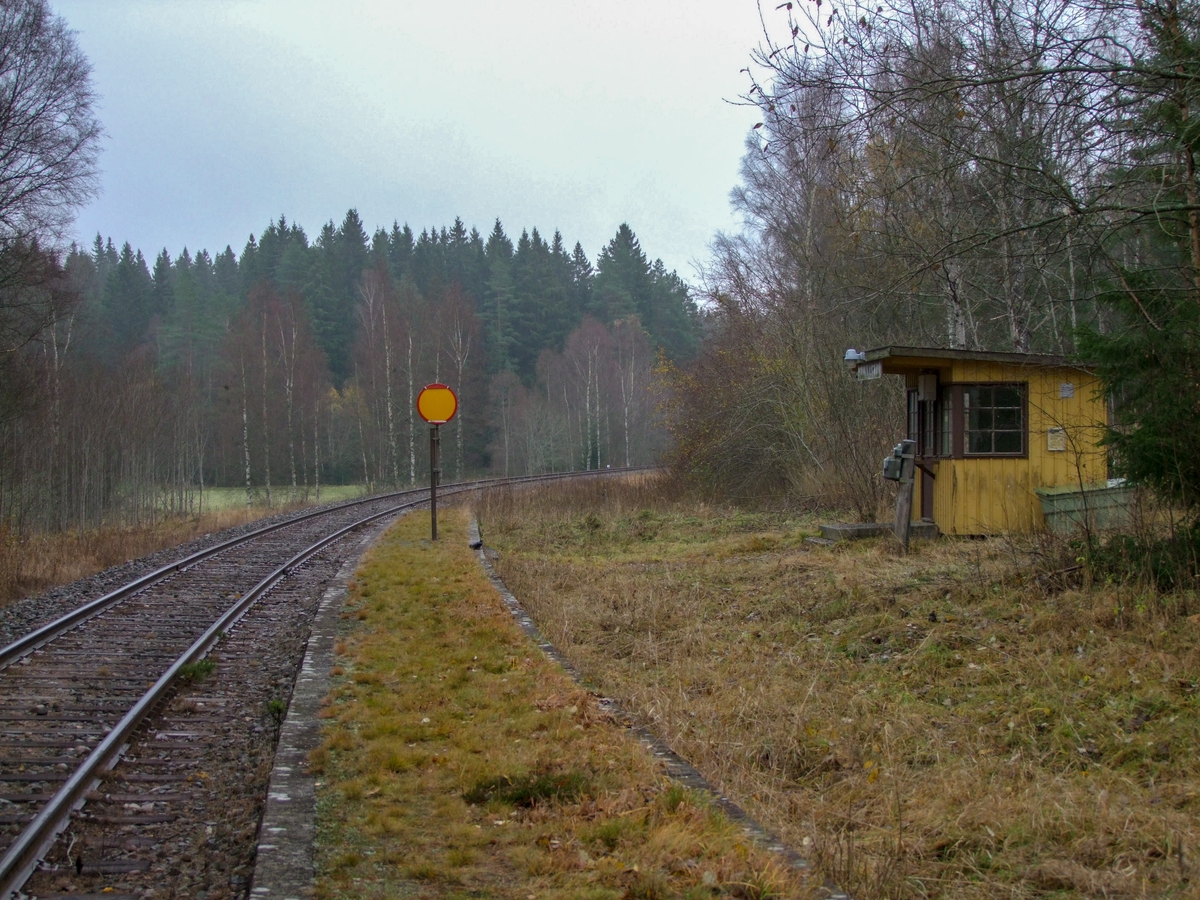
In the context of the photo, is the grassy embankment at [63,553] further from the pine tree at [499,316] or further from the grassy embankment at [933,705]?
the pine tree at [499,316]

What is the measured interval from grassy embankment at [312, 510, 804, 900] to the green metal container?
7088mm

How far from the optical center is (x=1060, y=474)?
13656 mm

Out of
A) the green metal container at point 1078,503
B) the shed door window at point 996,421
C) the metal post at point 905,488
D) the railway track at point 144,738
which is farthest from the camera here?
the shed door window at point 996,421

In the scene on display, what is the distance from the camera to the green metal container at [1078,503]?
36.0 feet

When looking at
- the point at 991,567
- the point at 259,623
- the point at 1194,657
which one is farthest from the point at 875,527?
the point at 259,623

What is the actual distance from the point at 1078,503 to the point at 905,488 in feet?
6.85

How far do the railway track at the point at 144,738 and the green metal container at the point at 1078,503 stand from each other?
338 inches

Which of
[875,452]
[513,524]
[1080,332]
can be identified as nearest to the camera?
[1080,332]

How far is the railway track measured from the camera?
3957 mm

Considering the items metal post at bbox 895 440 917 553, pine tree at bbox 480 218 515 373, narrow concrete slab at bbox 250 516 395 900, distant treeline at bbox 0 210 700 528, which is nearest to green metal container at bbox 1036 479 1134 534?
metal post at bbox 895 440 917 553

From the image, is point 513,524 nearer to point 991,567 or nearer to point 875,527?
point 875,527

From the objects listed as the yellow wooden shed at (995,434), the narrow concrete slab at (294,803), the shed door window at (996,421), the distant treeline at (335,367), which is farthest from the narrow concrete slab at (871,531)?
the distant treeline at (335,367)

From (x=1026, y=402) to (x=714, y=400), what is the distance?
40.0 ft

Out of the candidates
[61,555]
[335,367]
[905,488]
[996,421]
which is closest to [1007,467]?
[996,421]
